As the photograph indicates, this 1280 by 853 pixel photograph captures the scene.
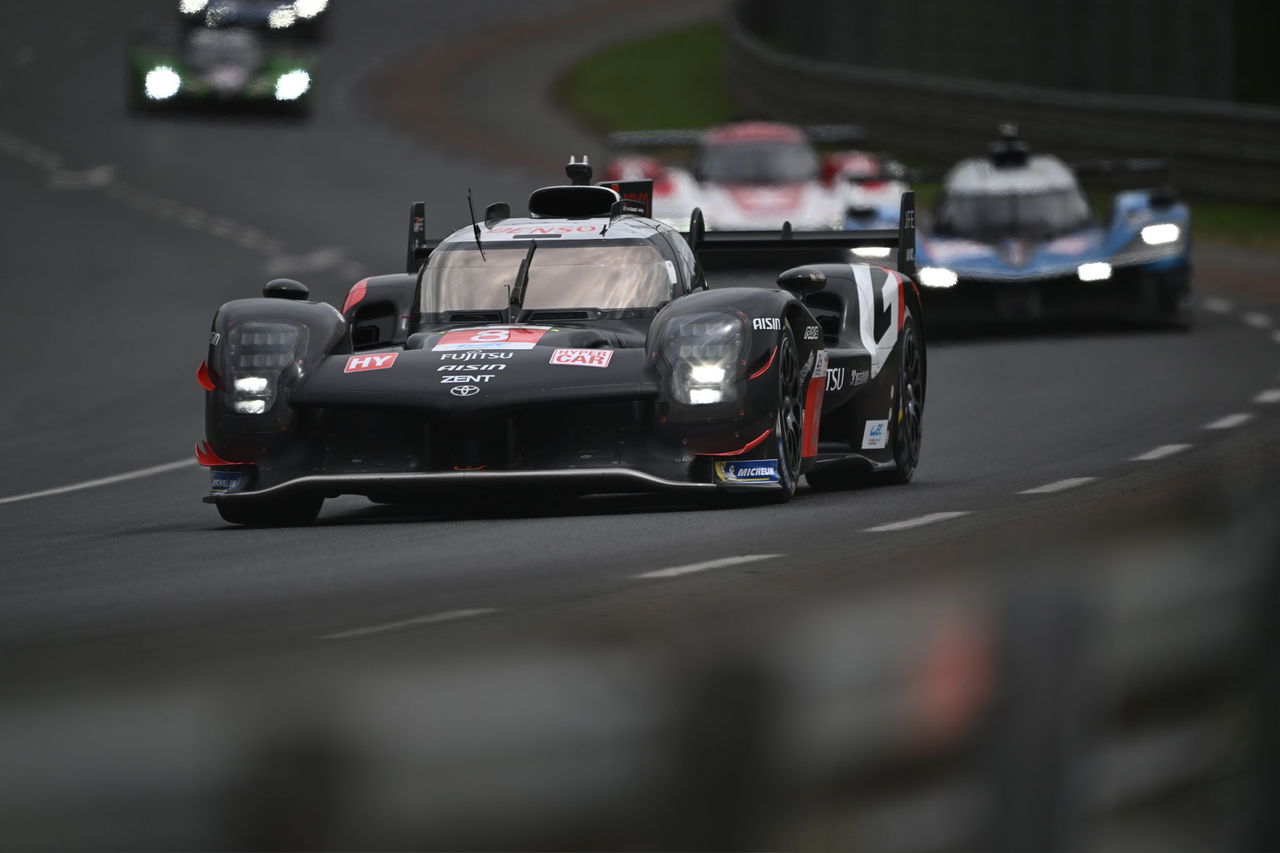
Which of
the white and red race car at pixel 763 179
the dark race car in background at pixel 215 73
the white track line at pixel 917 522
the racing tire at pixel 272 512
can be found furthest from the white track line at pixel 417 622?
the dark race car in background at pixel 215 73

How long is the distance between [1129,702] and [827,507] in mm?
6997

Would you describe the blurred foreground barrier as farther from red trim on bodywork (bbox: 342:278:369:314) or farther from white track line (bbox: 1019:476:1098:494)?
red trim on bodywork (bbox: 342:278:369:314)

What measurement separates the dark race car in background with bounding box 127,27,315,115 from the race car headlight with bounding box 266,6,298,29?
21.3ft

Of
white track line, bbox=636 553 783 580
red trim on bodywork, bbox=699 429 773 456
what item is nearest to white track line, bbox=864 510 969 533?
red trim on bodywork, bbox=699 429 773 456

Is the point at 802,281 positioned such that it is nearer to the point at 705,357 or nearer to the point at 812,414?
the point at 812,414

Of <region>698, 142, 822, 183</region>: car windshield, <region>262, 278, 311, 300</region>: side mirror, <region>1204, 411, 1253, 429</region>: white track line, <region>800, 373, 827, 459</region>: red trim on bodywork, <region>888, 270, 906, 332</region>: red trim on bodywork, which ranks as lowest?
<region>1204, 411, 1253, 429</region>: white track line

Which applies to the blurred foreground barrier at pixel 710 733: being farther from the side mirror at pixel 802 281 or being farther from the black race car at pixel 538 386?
the side mirror at pixel 802 281

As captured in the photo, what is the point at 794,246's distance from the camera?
1220 centimetres

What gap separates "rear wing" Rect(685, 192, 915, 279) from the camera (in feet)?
39.7

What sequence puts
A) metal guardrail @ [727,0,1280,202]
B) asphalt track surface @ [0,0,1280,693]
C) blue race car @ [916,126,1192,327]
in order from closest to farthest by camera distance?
asphalt track surface @ [0,0,1280,693], blue race car @ [916,126,1192,327], metal guardrail @ [727,0,1280,202]

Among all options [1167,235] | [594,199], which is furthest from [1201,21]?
[594,199]

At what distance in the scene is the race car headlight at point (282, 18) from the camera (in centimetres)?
4691

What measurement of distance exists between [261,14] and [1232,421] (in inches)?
1378

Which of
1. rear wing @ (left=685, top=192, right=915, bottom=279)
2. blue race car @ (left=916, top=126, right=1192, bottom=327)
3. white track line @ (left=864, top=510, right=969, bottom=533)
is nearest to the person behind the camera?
white track line @ (left=864, top=510, right=969, bottom=533)
